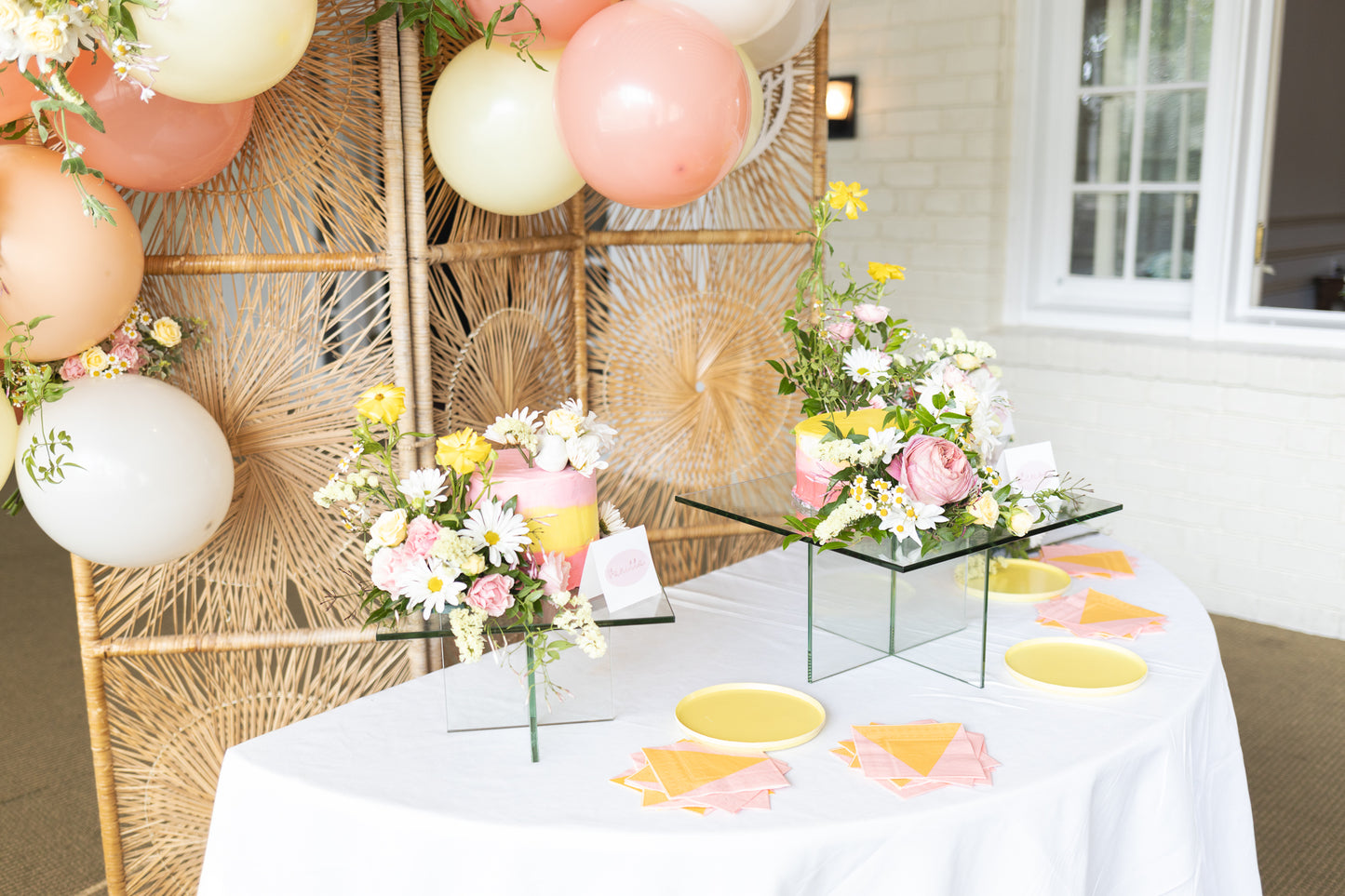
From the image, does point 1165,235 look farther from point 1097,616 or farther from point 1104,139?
point 1097,616

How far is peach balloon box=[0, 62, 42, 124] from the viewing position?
4.43ft

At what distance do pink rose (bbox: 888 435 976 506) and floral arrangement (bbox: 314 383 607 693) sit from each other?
1.46ft

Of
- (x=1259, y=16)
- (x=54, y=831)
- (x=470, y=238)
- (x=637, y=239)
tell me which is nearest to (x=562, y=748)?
(x=470, y=238)

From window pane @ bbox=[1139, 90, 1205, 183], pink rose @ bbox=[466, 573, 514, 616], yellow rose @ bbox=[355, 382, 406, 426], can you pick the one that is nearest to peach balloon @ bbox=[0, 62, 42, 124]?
yellow rose @ bbox=[355, 382, 406, 426]

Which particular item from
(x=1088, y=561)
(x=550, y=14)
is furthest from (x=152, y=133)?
(x=1088, y=561)

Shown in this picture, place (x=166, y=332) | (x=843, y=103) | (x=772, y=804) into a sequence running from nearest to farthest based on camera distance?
(x=772, y=804)
(x=166, y=332)
(x=843, y=103)

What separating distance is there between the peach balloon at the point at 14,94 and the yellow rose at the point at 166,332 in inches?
15.6

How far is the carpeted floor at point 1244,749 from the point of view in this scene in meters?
2.27

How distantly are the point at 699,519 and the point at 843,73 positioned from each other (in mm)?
2343

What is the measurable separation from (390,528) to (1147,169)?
3217 millimetres

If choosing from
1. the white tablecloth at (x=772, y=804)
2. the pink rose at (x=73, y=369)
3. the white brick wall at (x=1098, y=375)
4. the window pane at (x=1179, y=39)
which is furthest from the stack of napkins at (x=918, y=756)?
the window pane at (x=1179, y=39)

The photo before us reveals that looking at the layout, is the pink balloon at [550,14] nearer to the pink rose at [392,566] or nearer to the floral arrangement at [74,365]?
the floral arrangement at [74,365]

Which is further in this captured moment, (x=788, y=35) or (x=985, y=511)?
(x=788, y=35)

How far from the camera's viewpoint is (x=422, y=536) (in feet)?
4.11
